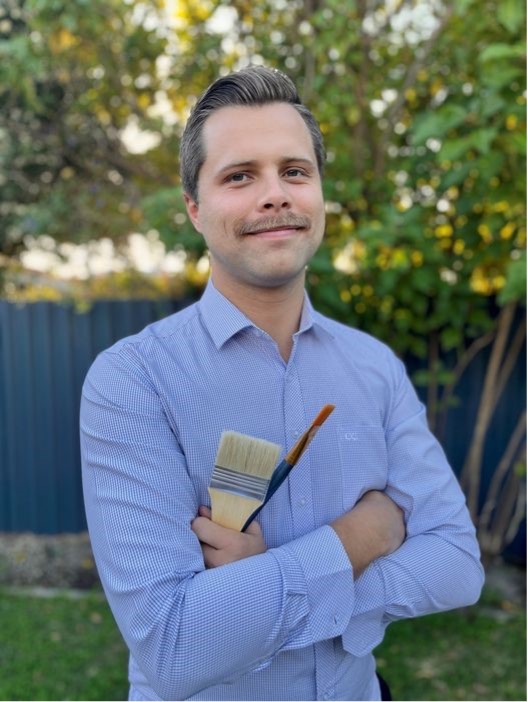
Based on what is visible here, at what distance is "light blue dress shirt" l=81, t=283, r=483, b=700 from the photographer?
1278 mm

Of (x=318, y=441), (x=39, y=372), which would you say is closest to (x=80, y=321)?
(x=39, y=372)

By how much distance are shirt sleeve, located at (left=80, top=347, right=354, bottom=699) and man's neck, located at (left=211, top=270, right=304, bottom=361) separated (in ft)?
1.00

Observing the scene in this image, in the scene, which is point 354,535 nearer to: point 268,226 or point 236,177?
point 268,226

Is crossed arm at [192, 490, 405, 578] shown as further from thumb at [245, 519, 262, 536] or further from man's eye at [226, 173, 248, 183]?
man's eye at [226, 173, 248, 183]

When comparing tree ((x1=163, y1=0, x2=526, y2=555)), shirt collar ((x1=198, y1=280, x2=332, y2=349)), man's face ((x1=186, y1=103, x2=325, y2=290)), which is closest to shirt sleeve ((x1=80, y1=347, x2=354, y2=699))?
shirt collar ((x1=198, y1=280, x2=332, y2=349))

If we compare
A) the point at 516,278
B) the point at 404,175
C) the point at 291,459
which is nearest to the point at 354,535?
the point at 291,459

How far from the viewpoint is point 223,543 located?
4.48ft

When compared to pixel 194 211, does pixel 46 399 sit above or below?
below

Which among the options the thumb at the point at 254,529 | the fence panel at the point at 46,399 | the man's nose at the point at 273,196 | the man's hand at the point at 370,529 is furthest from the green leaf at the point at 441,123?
the fence panel at the point at 46,399

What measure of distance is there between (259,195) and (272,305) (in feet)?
0.89

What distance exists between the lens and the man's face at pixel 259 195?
1.48 m

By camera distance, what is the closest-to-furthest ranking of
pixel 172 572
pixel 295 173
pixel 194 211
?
pixel 172 572 < pixel 295 173 < pixel 194 211

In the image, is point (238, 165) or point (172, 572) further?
point (238, 165)

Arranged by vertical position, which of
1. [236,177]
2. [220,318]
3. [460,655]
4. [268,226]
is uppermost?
[236,177]
